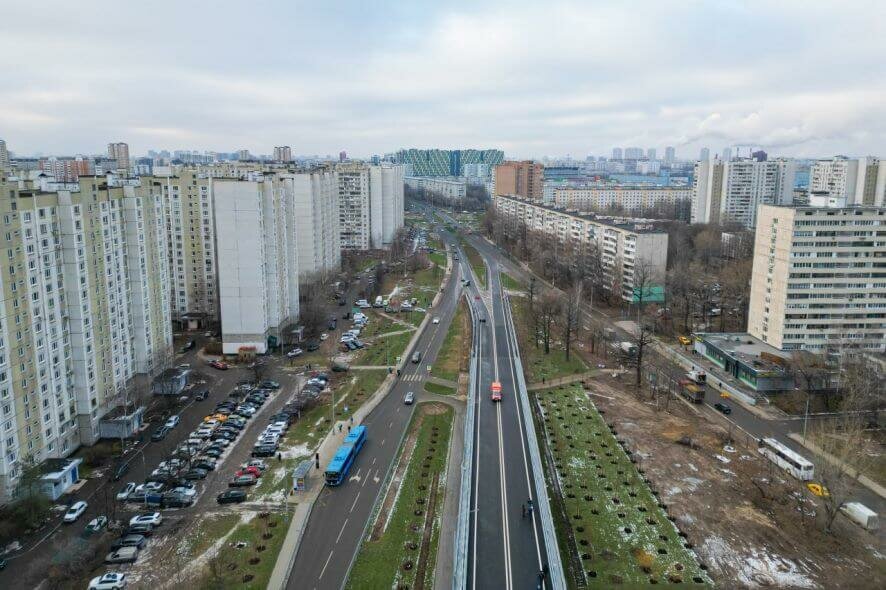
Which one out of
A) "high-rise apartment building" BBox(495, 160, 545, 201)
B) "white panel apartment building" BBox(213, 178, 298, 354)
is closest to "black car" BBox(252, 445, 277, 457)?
"white panel apartment building" BBox(213, 178, 298, 354)

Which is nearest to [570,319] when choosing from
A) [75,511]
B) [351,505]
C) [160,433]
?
[351,505]

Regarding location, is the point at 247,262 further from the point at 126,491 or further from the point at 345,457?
the point at 345,457

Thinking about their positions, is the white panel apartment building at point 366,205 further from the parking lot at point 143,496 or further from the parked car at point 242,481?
the parked car at point 242,481

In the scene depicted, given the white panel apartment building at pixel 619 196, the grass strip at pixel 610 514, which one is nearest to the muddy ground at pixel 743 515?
the grass strip at pixel 610 514

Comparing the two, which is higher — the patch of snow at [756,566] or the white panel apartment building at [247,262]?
the white panel apartment building at [247,262]

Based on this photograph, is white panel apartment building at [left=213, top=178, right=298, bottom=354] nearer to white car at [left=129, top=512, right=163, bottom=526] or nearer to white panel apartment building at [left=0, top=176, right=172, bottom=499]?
white panel apartment building at [left=0, top=176, right=172, bottom=499]

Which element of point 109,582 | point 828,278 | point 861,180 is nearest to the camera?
point 109,582
